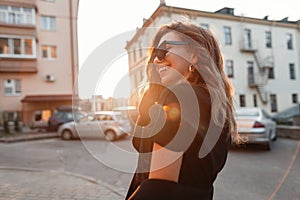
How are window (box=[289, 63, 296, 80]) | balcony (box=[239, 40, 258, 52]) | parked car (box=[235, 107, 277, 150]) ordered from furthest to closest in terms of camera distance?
window (box=[289, 63, 296, 80]) < balcony (box=[239, 40, 258, 52]) < parked car (box=[235, 107, 277, 150])

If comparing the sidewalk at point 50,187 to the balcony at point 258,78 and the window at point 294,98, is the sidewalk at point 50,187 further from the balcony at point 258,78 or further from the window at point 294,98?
the window at point 294,98

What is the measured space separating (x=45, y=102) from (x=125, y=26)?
233 inches

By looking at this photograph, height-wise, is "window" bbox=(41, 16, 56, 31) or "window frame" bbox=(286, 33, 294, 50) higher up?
"window frame" bbox=(286, 33, 294, 50)

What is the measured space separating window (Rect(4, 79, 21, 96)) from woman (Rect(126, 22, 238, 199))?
4.58 meters

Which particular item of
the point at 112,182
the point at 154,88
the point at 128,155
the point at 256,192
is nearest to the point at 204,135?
the point at 154,88

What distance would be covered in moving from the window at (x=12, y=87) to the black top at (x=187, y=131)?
4641 millimetres

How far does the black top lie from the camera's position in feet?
1.87

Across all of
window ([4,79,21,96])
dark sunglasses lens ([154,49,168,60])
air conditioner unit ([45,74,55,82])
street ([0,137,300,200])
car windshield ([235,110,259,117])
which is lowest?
street ([0,137,300,200])

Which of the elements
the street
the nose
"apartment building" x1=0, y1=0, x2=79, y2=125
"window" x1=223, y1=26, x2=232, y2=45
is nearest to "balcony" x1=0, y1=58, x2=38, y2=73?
"apartment building" x1=0, y1=0, x2=79, y2=125

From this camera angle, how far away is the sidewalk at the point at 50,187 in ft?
10.5

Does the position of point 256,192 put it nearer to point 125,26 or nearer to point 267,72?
point 125,26

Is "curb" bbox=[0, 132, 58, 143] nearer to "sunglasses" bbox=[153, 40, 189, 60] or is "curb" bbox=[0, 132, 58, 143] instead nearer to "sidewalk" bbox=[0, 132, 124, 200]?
"sidewalk" bbox=[0, 132, 124, 200]

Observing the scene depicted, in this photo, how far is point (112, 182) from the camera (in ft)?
12.8

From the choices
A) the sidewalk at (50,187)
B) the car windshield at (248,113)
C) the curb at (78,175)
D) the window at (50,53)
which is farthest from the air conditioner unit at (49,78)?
the car windshield at (248,113)
